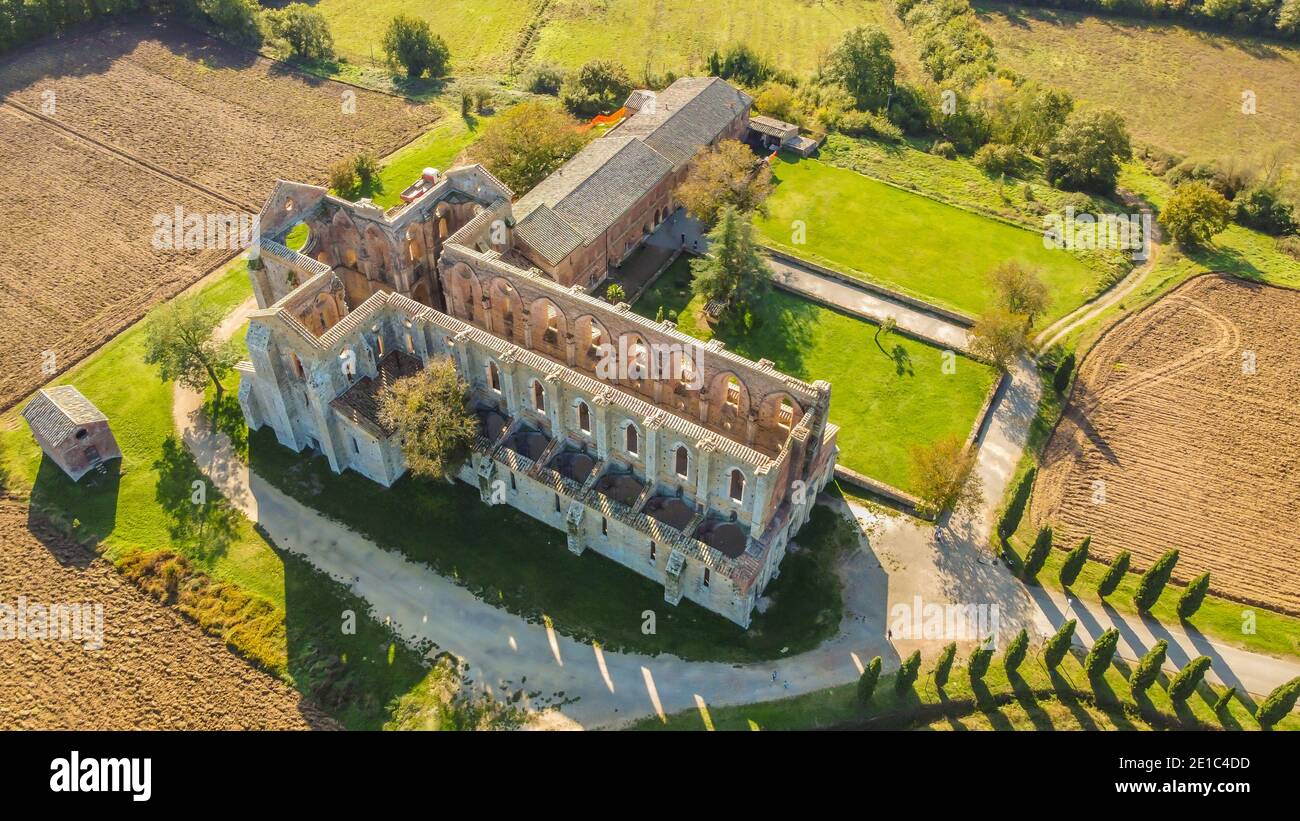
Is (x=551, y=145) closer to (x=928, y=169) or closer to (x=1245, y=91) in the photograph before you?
(x=928, y=169)

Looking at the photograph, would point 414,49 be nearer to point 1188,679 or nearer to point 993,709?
point 993,709

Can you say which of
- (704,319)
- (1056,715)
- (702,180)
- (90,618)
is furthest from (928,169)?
(90,618)

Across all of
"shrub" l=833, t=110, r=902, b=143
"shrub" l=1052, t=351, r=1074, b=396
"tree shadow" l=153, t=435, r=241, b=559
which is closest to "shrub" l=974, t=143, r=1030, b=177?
"shrub" l=833, t=110, r=902, b=143

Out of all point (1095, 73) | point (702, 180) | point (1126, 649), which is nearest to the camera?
point (1126, 649)

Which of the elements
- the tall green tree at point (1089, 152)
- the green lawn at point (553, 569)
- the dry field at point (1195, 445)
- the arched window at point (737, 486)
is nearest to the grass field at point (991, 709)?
the green lawn at point (553, 569)

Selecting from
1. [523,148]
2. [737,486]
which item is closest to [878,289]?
[737,486]

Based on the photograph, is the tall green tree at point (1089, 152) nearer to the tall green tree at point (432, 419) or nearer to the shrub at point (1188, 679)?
the shrub at point (1188, 679)
